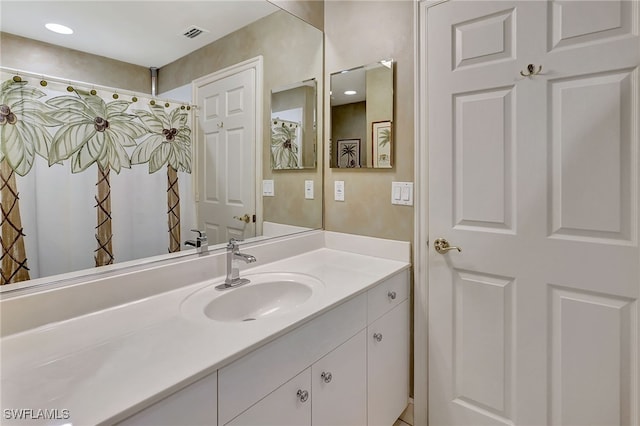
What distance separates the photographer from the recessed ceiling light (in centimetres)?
101

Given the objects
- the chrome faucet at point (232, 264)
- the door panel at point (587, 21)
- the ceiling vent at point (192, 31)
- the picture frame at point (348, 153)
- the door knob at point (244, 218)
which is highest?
the ceiling vent at point (192, 31)

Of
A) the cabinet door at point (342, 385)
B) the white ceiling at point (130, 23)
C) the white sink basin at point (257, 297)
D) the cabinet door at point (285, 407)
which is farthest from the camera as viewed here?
the white sink basin at point (257, 297)

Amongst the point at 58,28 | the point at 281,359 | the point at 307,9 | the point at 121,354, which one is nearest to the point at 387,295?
the point at 281,359

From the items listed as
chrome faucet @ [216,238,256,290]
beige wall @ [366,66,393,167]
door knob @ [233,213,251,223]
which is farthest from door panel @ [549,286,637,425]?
door knob @ [233,213,251,223]

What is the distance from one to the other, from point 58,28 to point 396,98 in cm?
140

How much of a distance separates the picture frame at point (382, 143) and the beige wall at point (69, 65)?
1.09 meters

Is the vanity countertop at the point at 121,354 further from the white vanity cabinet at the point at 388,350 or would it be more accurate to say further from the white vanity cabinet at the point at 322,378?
the white vanity cabinet at the point at 388,350

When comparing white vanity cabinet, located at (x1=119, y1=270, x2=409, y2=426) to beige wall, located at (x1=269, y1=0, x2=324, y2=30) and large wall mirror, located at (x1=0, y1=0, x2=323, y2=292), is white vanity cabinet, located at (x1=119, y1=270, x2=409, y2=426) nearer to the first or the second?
large wall mirror, located at (x1=0, y1=0, x2=323, y2=292)

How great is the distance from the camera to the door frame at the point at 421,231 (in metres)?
1.58

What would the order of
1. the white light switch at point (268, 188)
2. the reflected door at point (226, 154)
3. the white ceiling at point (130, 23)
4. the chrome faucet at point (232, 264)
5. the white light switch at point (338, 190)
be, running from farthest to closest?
the white light switch at point (338, 190) < the white light switch at point (268, 188) < the reflected door at point (226, 154) < the chrome faucet at point (232, 264) < the white ceiling at point (130, 23)

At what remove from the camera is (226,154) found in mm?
1589

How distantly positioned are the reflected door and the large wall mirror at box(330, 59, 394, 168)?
504 mm

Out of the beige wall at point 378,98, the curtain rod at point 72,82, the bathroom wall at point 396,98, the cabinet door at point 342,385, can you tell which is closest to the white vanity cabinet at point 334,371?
the cabinet door at point 342,385

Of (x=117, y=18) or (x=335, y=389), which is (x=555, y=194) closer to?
(x=335, y=389)
